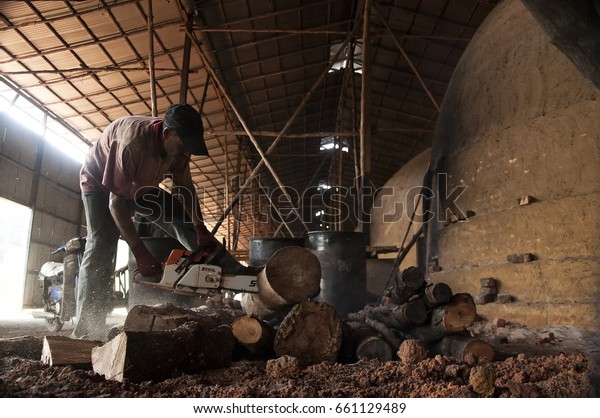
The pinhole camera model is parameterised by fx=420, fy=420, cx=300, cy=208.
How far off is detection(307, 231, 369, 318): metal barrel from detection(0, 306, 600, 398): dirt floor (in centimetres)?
315

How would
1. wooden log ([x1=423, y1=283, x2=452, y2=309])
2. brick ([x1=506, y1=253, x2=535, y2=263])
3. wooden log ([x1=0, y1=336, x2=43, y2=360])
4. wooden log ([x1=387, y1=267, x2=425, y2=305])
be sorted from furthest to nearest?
1. brick ([x1=506, y1=253, x2=535, y2=263])
2. wooden log ([x1=387, y1=267, x2=425, y2=305])
3. wooden log ([x1=423, y1=283, x2=452, y2=309])
4. wooden log ([x1=0, y1=336, x2=43, y2=360])

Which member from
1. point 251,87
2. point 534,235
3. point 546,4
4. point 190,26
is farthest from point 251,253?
point 251,87

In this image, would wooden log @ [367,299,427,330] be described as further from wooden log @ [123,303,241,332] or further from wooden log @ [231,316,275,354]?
wooden log @ [123,303,241,332]

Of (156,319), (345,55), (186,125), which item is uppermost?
(345,55)

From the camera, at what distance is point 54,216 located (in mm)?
11195

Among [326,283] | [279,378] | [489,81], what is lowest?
[279,378]

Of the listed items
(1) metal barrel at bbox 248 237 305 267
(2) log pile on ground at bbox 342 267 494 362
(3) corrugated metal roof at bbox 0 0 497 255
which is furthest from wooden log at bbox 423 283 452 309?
(3) corrugated metal roof at bbox 0 0 497 255

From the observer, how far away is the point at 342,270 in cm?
571

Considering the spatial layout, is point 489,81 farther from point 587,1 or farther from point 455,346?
point 455,346

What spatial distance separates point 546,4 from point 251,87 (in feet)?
31.1

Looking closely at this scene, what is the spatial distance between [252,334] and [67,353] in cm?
102

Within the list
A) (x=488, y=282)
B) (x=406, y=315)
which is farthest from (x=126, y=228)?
(x=488, y=282)

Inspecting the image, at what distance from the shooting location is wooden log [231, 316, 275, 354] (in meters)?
2.63

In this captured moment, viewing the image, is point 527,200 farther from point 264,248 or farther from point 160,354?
point 264,248
